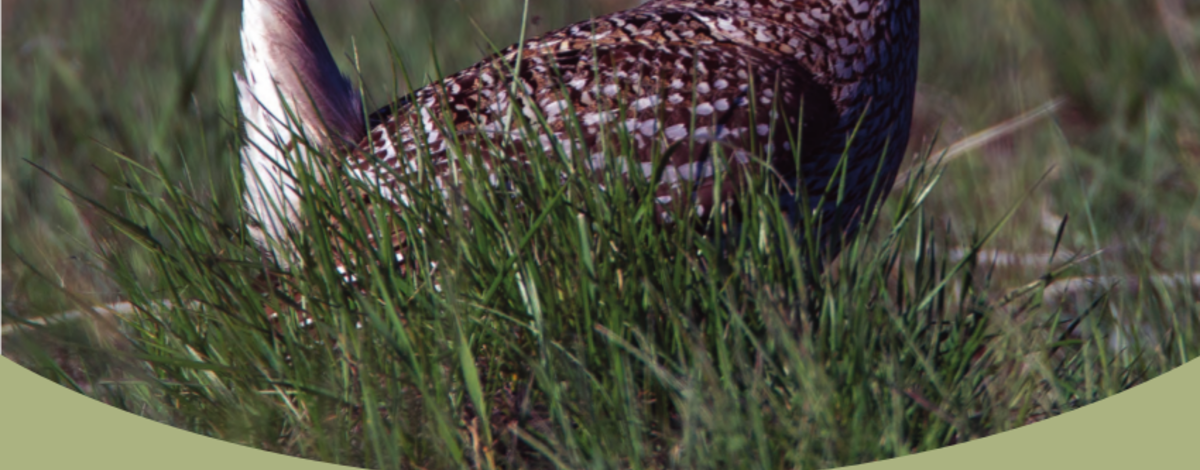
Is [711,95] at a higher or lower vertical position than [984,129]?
higher

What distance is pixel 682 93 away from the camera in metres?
1.87

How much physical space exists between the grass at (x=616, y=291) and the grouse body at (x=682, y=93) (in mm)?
130

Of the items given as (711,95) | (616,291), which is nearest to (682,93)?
(711,95)

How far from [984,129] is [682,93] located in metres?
0.53

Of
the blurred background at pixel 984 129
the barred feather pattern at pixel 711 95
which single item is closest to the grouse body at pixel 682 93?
the barred feather pattern at pixel 711 95

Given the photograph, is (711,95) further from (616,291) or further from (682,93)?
(616,291)

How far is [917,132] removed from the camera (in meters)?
2.29

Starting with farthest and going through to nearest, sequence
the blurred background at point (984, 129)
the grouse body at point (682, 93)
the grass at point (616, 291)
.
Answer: the grouse body at point (682, 93) → the blurred background at point (984, 129) → the grass at point (616, 291)

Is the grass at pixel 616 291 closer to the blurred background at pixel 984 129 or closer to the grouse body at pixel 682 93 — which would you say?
the blurred background at pixel 984 129

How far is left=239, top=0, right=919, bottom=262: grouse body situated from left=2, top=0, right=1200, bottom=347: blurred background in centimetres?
12

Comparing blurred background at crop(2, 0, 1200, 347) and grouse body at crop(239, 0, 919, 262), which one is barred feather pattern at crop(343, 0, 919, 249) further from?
blurred background at crop(2, 0, 1200, 347)

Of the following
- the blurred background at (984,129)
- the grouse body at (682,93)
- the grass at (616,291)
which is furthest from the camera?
the grouse body at (682,93)

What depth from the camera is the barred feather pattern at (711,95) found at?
69.0 inches

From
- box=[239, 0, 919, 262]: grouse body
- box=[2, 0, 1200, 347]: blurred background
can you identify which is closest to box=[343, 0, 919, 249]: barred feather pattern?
box=[239, 0, 919, 262]: grouse body
